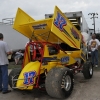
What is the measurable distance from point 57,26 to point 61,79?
1444 millimetres

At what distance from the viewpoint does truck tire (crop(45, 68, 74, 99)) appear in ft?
17.1

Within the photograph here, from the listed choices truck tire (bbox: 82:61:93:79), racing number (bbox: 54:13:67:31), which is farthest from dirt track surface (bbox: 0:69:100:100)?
racing number (bbox: 54:13:67:31)

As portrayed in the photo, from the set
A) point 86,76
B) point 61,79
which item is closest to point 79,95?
point 61,79

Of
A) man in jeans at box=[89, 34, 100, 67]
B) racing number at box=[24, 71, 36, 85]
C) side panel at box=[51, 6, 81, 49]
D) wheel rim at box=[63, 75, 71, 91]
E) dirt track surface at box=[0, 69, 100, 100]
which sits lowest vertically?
dirt track surface at box=[0, 69, 100, 100]

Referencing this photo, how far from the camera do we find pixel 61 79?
5.33 m

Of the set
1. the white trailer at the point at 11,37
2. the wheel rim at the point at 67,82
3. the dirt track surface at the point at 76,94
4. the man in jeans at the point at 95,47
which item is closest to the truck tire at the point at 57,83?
the wheel rim at the point at 67,82

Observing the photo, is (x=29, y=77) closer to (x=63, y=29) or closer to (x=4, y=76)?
(x=4, y=76)

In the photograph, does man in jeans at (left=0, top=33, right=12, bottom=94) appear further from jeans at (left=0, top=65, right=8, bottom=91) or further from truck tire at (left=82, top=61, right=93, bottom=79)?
truck tire at (left=82, top=61, right=93, bottom=79)

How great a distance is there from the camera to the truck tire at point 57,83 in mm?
5215

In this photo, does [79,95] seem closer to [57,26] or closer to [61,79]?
[61,79]

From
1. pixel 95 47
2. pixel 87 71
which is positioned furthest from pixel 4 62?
pixel 95 47

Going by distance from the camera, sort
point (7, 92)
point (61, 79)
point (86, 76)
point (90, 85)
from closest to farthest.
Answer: point (61, 79) < point (7, 92) < point (90, 85) < point (86, 76)

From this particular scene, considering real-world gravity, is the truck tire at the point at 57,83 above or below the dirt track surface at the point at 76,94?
above

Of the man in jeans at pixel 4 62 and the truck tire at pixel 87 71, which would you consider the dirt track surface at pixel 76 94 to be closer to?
the man in jeans at pixel 4 62
